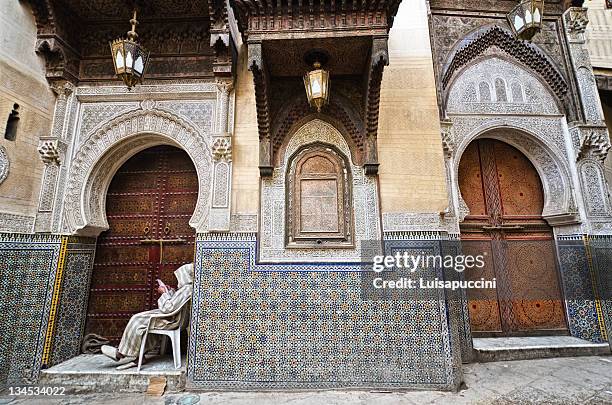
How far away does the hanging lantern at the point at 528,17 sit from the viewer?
9.73 feet

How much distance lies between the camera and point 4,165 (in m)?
3.31

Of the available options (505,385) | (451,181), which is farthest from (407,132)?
(505,385)

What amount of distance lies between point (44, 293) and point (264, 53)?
3.66 meters

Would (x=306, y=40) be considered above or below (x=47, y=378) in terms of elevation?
above

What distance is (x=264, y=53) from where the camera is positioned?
10.9 feet

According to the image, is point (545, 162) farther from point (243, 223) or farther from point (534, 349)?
point (243, 223)

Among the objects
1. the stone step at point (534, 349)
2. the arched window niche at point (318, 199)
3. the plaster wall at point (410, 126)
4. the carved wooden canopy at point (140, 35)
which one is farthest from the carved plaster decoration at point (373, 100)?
the stone step at point (534, 349)

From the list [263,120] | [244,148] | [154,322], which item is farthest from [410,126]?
[154,322]

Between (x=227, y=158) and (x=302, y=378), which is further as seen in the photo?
(x=227, y=158)

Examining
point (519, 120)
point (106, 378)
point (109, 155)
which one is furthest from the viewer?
point (519, 120)

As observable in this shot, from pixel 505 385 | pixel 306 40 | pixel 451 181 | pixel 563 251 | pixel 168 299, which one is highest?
pixel 306 40

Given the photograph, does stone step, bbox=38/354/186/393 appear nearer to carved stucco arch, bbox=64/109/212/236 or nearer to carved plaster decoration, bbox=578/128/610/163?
carved stucco arch, bbox=64/109/212/236

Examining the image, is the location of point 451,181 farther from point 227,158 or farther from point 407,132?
point 227,158

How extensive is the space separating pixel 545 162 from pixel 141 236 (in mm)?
6020
